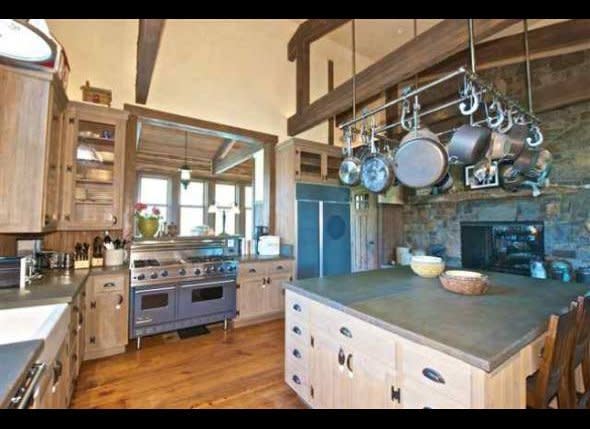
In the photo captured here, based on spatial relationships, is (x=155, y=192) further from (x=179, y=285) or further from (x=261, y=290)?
(x=261, y=290)

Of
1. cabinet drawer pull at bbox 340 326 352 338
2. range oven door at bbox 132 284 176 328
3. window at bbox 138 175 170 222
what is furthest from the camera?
window at bbox 138 175 170 222

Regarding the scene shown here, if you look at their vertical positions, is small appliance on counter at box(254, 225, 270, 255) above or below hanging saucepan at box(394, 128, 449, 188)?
below

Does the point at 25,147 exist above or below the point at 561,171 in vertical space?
below

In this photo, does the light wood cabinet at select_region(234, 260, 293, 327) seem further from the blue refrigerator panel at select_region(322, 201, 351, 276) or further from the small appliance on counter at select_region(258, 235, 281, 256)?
the blue refrigerator panel at select_region(322, 201, 351, 276)

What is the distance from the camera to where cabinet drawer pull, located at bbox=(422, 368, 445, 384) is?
1.05 meters

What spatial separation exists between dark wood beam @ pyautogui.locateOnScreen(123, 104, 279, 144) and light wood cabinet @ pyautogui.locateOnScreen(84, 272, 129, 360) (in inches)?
69.3

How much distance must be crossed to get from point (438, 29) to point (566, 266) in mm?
3244

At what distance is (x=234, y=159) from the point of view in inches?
211

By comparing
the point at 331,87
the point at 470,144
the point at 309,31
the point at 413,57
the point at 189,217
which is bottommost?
the point at 189,217

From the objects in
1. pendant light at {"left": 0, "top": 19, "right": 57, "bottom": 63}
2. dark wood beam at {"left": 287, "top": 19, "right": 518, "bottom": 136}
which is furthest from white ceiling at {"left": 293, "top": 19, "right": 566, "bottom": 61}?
pendant light at {"left": 0, "top": 19, "right": 57, "bottom": 63}

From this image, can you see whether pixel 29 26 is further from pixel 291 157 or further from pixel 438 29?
pixel 291 157

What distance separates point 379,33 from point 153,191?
18.0ft

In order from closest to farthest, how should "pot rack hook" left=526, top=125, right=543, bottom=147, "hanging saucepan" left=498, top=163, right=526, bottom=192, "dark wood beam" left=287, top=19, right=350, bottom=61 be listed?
1. "pot rack hook" left=526, top=125, right=543, bottom=147
2. "hanging saucepan" left=498, top=163, right=526, bottom=192
3. "dark wood beam" left=287, top=19, right=350, bottom=61

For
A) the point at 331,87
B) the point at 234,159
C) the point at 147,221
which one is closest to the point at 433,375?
the point at 147,221
